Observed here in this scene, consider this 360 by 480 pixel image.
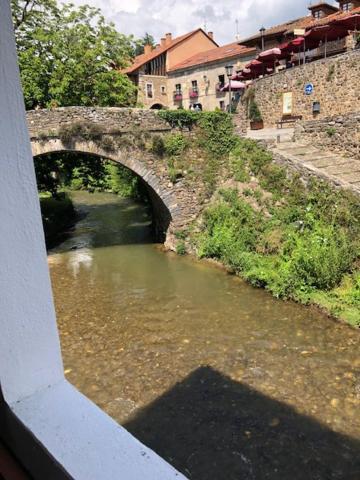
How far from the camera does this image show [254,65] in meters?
21.8

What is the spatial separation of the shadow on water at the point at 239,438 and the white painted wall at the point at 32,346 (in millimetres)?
4073

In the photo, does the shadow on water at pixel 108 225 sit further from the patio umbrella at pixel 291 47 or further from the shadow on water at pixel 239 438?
the patio umbrella at pixel 291 47

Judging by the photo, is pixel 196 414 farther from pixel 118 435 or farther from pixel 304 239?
pixel 304 239

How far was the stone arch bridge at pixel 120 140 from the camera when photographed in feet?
38.2

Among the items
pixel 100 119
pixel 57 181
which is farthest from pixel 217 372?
pixel 57 181

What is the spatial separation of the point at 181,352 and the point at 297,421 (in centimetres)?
236

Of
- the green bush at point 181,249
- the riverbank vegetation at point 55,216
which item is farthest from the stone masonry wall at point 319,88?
the riverbank vegetation at point 55,216

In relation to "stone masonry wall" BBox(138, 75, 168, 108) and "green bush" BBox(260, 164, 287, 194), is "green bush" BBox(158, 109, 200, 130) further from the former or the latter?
"stone masonry wall" BBox(138, 75, 168, 108)

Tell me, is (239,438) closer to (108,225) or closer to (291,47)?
(108,225)

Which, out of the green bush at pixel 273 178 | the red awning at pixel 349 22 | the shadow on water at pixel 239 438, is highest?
the red awning at pixel 349 22

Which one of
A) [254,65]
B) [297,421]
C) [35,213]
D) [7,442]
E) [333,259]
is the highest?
[254,65]

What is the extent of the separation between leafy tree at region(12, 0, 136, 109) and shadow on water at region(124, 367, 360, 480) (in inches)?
525

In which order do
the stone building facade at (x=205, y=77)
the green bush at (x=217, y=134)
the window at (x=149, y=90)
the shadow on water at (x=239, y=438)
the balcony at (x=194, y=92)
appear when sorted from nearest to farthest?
the shadow on water at (x=239, y=438) → the green bush at (x=217, y=134) → the stone building facade at (x=205, y=77) → the balcony at (x=194, y=92) → the window at (x=149, y=90)

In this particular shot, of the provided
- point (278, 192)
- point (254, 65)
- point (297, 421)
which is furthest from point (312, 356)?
point (254, 65)
